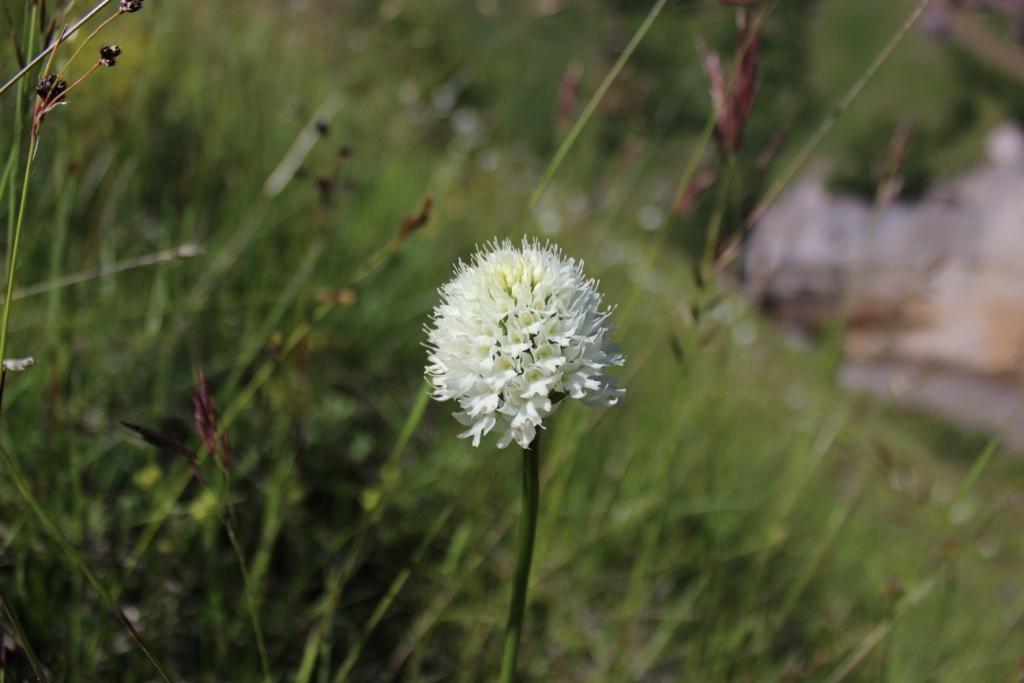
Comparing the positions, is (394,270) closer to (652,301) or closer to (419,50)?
(419,50)

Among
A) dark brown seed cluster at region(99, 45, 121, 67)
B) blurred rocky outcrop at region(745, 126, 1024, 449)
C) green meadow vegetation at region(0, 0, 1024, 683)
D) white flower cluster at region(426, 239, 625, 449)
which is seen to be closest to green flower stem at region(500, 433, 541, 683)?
white flower cluster at region(426, 239, 625, 449)

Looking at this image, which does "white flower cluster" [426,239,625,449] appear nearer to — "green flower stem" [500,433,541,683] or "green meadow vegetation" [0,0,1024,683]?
"green flower stem" [500,433,541,683]

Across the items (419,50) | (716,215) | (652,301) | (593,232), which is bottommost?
(716,215)

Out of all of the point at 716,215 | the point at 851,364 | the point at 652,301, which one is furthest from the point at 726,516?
the point at 851,364

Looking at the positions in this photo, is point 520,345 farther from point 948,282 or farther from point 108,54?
point 948,282

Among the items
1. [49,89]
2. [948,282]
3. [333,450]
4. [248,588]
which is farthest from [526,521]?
[948,282]

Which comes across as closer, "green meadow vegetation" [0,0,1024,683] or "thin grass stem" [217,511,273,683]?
"thin grass stem" [217,511,273,683]
